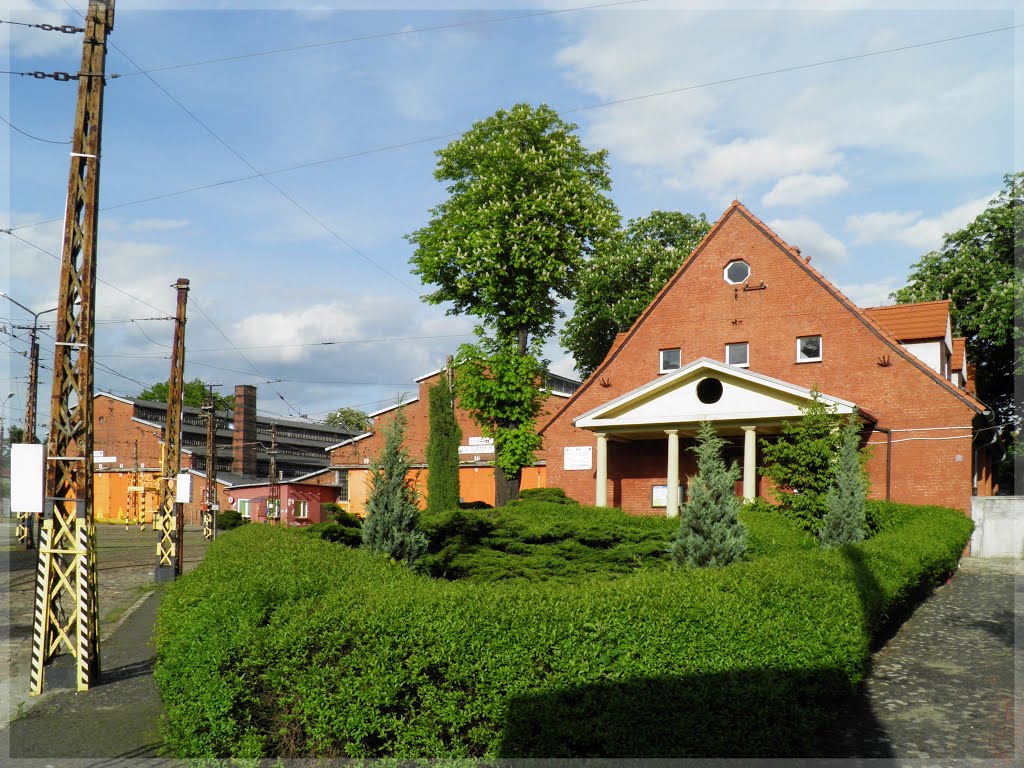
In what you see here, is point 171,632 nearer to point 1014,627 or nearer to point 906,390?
point 1014,627

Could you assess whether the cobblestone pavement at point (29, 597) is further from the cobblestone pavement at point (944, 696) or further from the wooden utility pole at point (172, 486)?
the cobblestone pavement at point (944, 696)

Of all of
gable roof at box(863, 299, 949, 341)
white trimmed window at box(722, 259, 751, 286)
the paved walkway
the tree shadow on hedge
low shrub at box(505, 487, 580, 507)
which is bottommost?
the paved walkway

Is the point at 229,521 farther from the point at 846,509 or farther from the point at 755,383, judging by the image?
the point at 846,509

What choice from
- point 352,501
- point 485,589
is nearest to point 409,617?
point 485,589

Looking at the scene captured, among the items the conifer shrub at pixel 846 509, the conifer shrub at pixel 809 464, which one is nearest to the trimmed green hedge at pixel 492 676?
the conifer shrub at pixel 846 509

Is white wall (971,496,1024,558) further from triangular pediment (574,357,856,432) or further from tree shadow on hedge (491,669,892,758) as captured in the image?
tree shadow on hedge (491,669,892,758)

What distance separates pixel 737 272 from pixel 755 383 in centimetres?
624

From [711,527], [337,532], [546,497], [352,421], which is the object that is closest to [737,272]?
[546,497]

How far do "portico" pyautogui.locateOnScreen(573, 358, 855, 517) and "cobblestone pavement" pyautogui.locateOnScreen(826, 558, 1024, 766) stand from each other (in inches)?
437

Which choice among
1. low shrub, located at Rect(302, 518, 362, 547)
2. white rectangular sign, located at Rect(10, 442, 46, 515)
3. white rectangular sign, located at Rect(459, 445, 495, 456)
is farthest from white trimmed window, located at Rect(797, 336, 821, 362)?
white rectangular sign, located at Rect(459, 445, 495, 456)

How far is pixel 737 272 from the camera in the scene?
102 ft

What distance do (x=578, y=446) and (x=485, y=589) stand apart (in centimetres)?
2637

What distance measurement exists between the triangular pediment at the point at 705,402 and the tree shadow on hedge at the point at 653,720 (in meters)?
19.3

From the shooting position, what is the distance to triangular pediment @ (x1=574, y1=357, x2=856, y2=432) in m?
26.0
